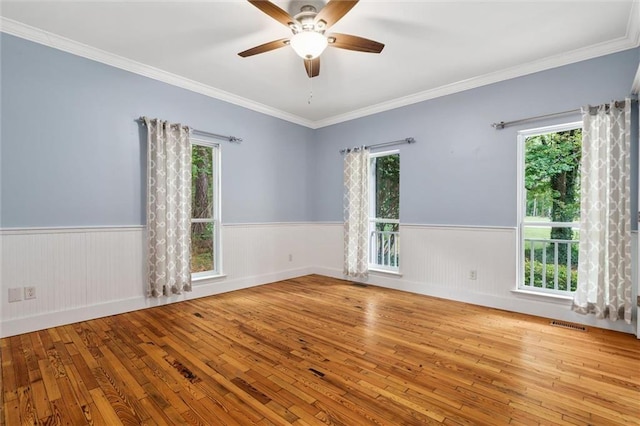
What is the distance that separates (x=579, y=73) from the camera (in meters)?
3.07

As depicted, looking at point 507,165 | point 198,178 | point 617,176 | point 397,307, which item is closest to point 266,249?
point 198,178

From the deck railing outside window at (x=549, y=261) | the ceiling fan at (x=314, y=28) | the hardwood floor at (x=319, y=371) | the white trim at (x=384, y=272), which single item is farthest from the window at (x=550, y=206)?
the ceiling fan at (x=314, y=28)

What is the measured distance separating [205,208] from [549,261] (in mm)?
4366

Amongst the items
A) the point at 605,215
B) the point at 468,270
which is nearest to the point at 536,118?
the point at 605,215

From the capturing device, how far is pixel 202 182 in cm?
412

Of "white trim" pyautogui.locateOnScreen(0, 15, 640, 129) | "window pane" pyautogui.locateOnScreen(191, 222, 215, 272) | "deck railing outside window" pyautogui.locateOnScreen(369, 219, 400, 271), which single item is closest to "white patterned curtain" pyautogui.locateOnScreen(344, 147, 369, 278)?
"deck railing outside window" pyautogui.locateOnScreen(369, 219, 400, 271)

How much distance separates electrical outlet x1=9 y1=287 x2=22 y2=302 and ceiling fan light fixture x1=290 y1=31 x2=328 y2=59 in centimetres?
329

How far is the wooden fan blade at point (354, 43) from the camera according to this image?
2441 mm

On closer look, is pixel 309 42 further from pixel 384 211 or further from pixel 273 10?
pixel 384 211

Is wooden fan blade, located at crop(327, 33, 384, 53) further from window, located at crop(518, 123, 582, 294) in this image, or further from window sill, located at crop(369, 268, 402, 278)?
window sill, located at crop(369, 268, 402, 278)

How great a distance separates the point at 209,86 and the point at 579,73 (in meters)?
4.27

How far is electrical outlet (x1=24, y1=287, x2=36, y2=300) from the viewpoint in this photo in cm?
274

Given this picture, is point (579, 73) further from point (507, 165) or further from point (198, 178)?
point (198, 178)

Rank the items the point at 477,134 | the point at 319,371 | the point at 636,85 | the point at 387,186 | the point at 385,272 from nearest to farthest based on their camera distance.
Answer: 1. the point at 319,371
2. the point at 636,85
3. the point at 477,134
4. the point at 385,272
5. the point at 387,186
